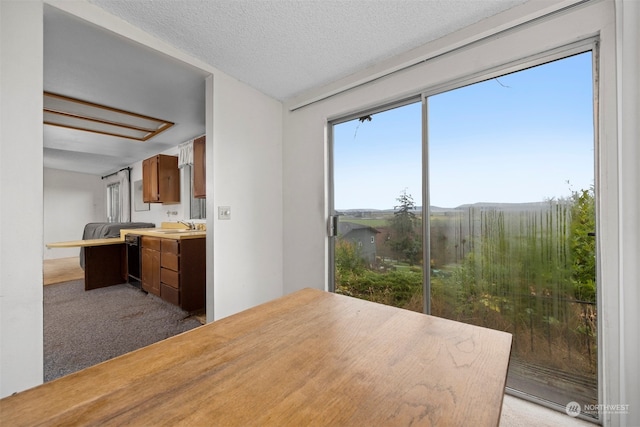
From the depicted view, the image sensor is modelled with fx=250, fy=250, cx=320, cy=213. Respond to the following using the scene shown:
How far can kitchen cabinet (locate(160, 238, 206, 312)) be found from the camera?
2738mm

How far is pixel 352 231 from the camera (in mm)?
2418

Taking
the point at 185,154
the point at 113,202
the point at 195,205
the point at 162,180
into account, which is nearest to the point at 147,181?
the point at 162,180

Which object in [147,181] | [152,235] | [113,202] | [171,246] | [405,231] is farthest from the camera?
[113,202]

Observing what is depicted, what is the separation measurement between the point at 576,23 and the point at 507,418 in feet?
7.27

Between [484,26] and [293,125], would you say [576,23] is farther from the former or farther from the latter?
[293,125]

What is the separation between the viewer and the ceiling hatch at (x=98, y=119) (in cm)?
281

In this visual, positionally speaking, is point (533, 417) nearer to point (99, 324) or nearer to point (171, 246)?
point (171, 246)

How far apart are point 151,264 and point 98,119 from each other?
2016 mm

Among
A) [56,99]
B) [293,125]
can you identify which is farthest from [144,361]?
[56,99]

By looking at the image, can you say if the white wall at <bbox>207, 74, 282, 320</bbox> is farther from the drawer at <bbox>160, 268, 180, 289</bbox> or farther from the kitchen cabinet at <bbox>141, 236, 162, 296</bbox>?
the kitchen cabinet at <bbox>141, 236, 162, 296</bbox>

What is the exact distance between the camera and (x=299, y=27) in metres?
1.73

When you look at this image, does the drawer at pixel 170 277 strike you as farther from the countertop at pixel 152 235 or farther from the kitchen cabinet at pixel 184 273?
the countertop at pixel 152 235

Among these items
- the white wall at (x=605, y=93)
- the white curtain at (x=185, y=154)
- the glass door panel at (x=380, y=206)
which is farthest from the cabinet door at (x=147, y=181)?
the white wall at (x=605, y=93)

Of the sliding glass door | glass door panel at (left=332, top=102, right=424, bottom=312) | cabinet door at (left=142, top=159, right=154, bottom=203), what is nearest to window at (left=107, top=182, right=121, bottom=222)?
cabinet door at (left=142, top=159, right=154, bottom=203)
